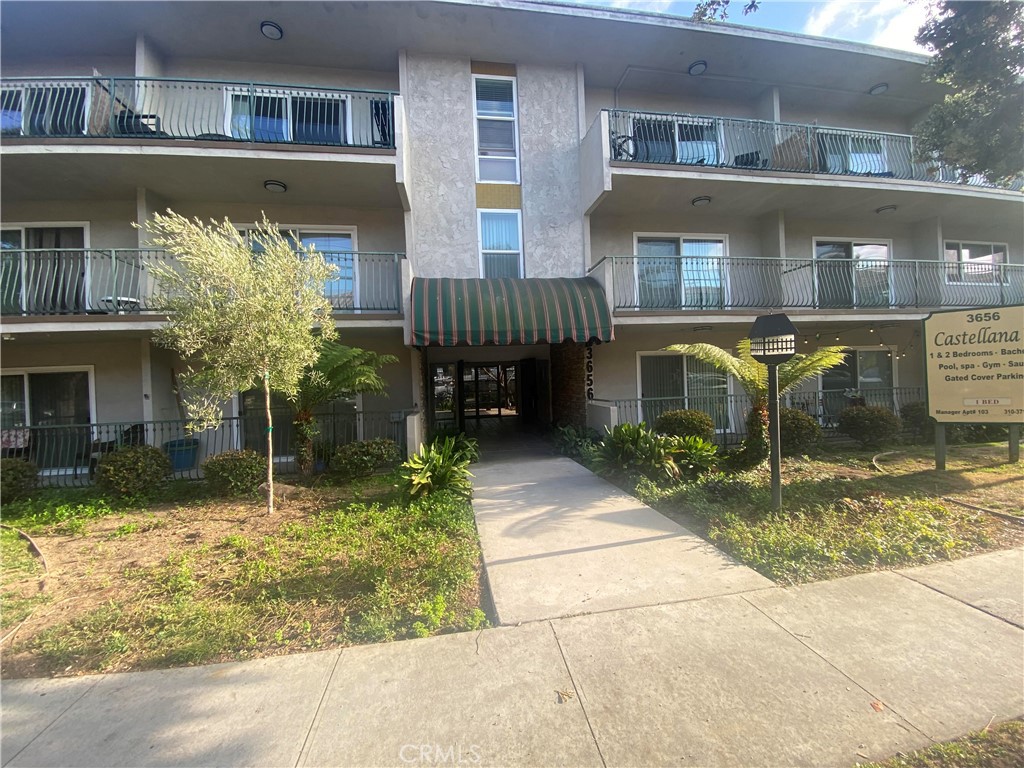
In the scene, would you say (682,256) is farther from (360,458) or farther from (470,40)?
(360,458)

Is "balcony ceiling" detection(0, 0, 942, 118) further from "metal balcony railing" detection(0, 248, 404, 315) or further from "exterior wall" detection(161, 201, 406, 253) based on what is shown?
"metal balcony railing" detection(0, 248, 404, 315)

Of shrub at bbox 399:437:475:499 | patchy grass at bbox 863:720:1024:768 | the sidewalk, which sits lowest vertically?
patchy grass at bbox 863:720:1024:768

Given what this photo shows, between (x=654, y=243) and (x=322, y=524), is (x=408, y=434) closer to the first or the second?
(x=322, y=524)

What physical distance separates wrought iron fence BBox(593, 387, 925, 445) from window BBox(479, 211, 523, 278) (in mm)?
3759

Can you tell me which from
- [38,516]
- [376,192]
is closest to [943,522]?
[376,192]

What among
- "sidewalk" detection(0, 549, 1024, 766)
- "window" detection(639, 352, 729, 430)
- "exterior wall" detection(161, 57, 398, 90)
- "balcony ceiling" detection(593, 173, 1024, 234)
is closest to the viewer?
"sidewalk" detection(0, 549, 1024, 766)

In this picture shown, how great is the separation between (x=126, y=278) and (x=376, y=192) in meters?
→ 5.18

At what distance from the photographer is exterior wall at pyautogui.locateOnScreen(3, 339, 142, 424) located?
29.5ft

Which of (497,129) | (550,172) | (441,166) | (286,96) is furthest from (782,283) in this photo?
(286,96)

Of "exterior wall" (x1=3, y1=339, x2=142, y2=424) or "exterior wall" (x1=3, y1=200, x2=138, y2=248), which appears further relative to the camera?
"exterior wall" (x1=3, y1=339, x2=142, y2=424)

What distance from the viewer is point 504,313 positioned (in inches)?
330

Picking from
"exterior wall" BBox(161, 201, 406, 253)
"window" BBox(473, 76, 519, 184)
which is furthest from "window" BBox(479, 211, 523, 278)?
"exterior wall" BBox(161, 201, 406, 253)

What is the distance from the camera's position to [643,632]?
292 centimetres

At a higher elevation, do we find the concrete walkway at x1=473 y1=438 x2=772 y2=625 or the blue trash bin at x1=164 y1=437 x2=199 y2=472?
the blue trash bin at x1=164 y1=437 x2=199 y2=472
